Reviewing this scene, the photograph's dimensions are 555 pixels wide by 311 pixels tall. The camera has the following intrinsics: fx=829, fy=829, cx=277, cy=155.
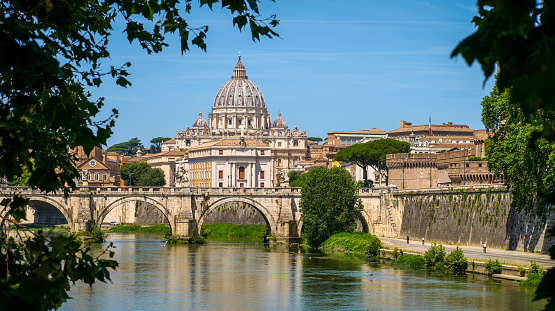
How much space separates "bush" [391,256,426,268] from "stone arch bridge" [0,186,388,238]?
17423mm

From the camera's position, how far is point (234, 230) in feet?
230

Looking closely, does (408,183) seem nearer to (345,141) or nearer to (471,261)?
(471,261)

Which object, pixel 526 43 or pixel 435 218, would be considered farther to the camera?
pixel 435 218

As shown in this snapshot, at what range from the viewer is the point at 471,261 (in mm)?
34250

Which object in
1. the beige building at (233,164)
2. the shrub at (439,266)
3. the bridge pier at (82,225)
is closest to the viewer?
the shrub at (439,266)

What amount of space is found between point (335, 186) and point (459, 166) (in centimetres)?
1019

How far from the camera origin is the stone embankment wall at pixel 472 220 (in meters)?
36.8

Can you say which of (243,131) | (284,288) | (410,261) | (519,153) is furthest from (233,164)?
(519,153)

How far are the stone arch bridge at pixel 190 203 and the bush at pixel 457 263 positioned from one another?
21.7 m

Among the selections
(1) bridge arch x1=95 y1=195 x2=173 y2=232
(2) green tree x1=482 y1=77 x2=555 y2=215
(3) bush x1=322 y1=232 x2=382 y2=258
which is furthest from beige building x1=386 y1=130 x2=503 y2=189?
(2) green tree x1=482 y1=77 x2=555 y2=215

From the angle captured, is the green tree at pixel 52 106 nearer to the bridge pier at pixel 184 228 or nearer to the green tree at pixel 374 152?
the bridge pier at pixel 184 228

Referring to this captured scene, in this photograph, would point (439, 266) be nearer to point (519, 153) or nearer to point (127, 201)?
point (519, 153)

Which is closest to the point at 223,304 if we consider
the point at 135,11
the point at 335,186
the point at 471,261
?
the point at 471,261

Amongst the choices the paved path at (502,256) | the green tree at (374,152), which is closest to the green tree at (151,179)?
the green tree at (374,152)
